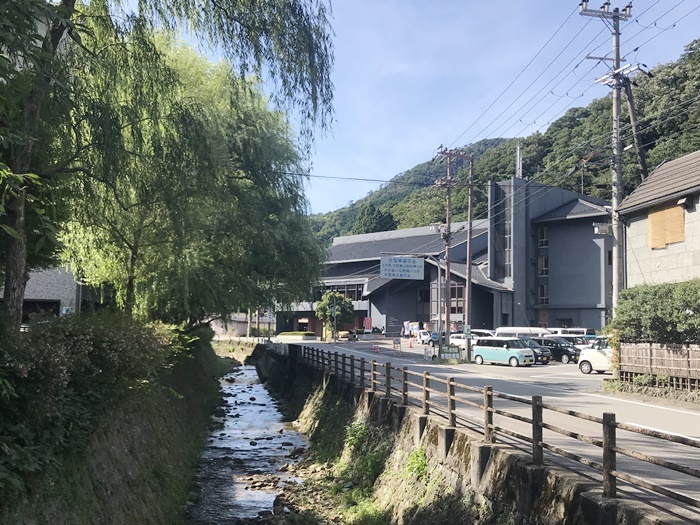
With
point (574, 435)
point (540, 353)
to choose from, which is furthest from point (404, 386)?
point (540, 353)

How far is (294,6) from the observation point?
338 inches

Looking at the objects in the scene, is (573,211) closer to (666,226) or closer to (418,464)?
(666,226)

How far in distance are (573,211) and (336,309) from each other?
24093mm

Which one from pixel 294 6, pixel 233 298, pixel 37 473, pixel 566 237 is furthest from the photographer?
pixel 566 237

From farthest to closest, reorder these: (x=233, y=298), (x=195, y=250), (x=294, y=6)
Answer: (x=233, y=298) → (x=195, y=250) → (x=294, y=6)

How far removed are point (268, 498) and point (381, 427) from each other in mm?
2848

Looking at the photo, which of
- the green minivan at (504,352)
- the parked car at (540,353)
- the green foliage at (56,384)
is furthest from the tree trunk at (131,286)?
the parked car at (540,353)

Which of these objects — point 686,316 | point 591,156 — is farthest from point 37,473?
point 591,156

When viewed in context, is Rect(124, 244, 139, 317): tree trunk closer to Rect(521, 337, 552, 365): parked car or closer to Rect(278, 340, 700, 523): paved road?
Rect(278, 340, 700, 523): paved road

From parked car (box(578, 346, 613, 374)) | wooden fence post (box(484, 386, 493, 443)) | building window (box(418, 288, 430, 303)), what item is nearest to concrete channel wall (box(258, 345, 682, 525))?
wooden fence post (box(484, 386, 493, 443))

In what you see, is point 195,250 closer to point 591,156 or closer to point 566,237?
point 591,156

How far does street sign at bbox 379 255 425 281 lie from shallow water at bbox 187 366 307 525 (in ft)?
72.1

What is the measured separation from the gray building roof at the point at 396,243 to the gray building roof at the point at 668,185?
39.2 metres

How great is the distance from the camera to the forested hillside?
142ft
